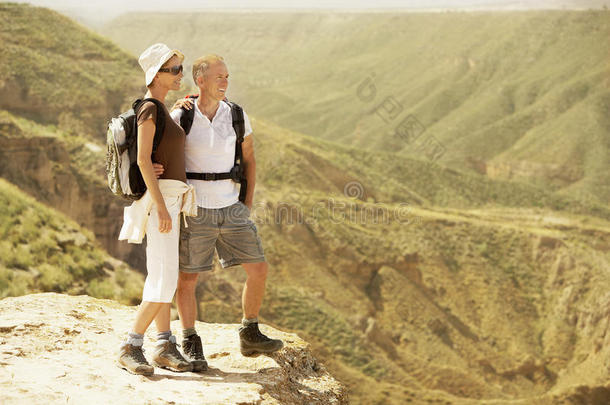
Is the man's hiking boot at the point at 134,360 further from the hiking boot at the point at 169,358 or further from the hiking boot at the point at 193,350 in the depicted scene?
the hiking boot at the point at 193,350

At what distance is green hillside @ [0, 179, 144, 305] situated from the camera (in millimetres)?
10398

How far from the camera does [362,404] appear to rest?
42.9 ft

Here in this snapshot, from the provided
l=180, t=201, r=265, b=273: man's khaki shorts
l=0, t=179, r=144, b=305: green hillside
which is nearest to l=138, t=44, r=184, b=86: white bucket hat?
l=180, t=201, r=265, b=273: man's khaki shorts

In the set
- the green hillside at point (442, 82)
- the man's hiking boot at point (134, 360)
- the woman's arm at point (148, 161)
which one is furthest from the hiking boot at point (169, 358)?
the green hillside at point (442, 82)

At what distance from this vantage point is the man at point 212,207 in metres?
4.58

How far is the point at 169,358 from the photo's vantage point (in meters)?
4.57

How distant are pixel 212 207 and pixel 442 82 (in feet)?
275

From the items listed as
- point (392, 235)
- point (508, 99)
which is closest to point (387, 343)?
point (392, 235)

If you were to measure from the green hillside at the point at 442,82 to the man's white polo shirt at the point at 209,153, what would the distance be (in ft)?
156

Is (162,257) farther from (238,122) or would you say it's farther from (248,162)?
(238,122)

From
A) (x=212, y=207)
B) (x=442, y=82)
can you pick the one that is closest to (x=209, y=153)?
(x=212, y=207)

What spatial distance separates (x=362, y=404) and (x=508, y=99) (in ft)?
228

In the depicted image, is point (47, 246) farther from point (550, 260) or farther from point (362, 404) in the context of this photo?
point (550, 260)

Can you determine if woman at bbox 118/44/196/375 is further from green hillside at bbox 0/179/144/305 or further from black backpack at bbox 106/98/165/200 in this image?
green hillside at bbox 0/179/144/305
